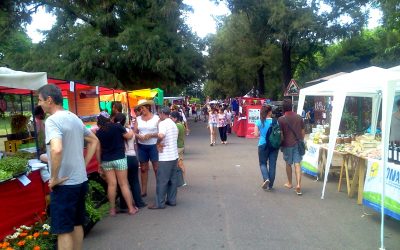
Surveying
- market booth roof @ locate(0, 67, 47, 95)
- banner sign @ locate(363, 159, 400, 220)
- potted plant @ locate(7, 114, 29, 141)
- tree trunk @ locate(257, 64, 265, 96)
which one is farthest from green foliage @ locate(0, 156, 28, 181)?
tree trunk @ locate(257, 64, 265, 96)

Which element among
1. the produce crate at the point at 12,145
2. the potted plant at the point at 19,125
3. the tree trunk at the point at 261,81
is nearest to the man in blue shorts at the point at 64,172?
the produce crate at the point at 12,145

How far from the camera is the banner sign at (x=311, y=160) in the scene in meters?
10.2

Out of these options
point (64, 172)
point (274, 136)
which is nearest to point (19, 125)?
point (274, 136)

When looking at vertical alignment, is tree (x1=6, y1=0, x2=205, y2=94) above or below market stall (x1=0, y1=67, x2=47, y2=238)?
above

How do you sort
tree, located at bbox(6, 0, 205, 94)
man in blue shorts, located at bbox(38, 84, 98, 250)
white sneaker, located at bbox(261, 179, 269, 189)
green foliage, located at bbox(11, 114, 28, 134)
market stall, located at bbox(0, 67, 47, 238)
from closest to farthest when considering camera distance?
1. man in blue shorts, located at bbox(38, 84, 98, 250)
2. market stall, located at bbox(0, 67, 47, 238)
3. white sneaker, located at bbox(261, 179, 269, 189)
4. green foliage, located at bbox(11, 114, 28, 134)
5. tree, located at bbox(6, 0, 205, 94)

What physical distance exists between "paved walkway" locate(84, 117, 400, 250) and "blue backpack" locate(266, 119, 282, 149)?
0.97 m

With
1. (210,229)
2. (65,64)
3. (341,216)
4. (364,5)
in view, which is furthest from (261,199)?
(364,5)

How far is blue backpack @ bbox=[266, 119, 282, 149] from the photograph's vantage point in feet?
27.9

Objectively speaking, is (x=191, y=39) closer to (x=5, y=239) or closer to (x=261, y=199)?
(x=261, y=199)

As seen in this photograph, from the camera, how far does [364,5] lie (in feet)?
87.9

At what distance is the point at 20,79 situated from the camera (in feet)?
19.0

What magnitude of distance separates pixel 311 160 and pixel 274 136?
235 centimetres

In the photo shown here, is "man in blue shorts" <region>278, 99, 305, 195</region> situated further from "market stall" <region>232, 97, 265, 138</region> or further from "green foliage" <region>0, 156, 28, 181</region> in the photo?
"market stall" <region>232, 97, 265, 138</region>

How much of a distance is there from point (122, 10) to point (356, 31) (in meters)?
14.4
